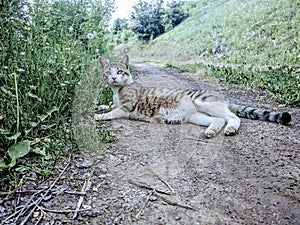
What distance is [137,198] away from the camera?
5.65 ft

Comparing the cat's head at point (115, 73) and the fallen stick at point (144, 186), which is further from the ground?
the cat's head at point (115, 73)

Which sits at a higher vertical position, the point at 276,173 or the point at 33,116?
the point at 33,116

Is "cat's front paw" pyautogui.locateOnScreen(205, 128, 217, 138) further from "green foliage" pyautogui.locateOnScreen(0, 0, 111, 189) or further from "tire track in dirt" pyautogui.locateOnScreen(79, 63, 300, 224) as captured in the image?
"green foliage" pyautogui.locateOnScreen(0, 0, 111, 189)

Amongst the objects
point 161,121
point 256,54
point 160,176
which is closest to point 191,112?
point 161,121

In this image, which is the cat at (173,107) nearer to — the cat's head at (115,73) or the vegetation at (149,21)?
the cat's head at (115,73)

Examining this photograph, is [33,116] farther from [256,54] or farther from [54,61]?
[256,54]

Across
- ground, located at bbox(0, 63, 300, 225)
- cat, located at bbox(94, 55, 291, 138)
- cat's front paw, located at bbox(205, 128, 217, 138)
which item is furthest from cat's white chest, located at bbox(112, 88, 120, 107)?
cat's front paw, located at bbox(205, 128, 217, 138)

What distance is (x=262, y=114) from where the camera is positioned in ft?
9.99

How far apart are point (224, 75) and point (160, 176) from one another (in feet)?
16.1

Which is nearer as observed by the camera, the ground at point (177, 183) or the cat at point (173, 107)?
the ground at point (177, 183)

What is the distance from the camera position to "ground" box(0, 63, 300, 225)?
155 centimetres

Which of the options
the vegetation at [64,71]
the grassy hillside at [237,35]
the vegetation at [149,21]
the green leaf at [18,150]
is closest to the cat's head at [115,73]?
the vegetation at [64,71]

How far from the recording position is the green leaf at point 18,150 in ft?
6.07

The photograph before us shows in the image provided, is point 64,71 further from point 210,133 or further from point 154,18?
point 154,18
